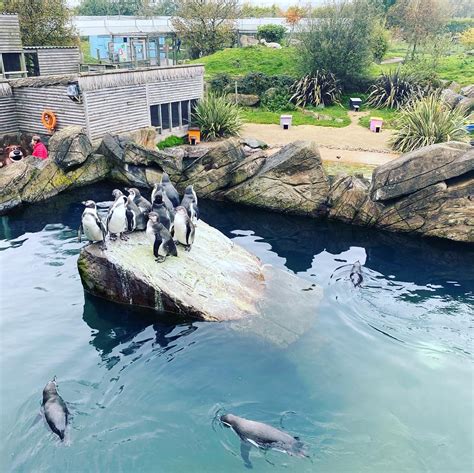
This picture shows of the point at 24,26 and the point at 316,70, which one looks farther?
the point at 316,70

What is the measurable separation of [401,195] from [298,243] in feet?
10.1

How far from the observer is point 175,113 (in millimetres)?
21766

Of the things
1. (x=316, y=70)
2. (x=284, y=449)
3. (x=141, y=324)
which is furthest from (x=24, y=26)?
(x=284, y=449)

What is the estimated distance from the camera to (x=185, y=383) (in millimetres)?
7457

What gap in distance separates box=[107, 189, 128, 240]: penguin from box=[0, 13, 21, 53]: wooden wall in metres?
14.6

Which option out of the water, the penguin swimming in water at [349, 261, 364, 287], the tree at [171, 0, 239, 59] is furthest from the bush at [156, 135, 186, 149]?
the tree at [171, 0, 239, 59]

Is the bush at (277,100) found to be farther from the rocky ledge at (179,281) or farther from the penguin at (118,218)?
the penguin at (118,218)

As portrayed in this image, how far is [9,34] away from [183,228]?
631 inches

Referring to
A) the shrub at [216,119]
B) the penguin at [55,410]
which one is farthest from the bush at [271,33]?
the penguin at [55,410]

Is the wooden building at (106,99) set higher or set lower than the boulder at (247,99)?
higher

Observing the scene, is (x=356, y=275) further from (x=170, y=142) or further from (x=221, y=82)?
(x=221, y=82)

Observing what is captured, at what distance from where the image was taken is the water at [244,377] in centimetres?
614

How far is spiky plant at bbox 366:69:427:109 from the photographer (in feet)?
82.1

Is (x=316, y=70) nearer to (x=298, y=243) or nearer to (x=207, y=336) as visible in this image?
(x=298, y=243)
